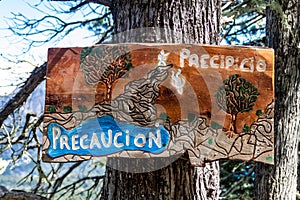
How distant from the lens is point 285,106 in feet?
8.98

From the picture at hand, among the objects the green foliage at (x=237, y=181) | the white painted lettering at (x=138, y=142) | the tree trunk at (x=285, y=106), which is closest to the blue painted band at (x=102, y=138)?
the white painted lettering at (x=138, y=142)

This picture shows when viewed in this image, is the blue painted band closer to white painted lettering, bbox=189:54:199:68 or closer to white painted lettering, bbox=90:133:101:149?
white painted lettering, bbox=90:133:101:149

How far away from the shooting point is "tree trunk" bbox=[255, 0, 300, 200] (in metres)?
2.72

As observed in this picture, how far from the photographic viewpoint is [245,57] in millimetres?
1210

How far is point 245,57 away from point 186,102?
0.72 ft

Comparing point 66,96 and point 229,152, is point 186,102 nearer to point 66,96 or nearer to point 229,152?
point 229,152

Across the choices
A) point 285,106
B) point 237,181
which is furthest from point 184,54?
point 237,181

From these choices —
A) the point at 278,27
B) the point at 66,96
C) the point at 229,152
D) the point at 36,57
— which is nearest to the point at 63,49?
the point at 66,96

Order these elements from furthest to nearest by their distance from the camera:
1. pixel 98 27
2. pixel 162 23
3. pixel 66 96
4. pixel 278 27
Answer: pixel 98 27 < pixel 278 27 < pixel 162 23 < pixel 66 96

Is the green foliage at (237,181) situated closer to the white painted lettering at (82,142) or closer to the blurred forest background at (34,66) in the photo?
the blurred forest background at (34,66)

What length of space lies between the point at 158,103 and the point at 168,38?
0.24 m

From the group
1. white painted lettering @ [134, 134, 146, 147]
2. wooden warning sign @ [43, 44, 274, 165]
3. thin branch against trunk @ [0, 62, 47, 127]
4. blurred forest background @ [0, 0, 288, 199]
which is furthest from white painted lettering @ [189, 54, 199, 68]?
blurred forest background @ [0, 0, 288, 199]

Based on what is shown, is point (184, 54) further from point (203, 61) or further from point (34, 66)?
point (34, 66)

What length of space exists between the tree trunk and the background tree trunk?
1479mm
